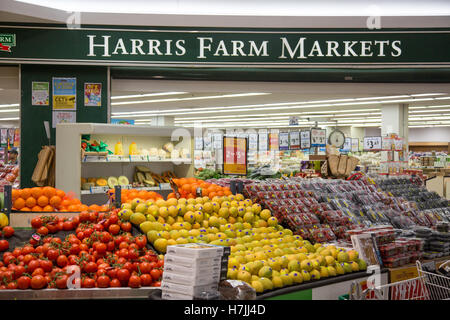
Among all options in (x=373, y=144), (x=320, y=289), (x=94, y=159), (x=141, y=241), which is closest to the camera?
(x=320, y=289)

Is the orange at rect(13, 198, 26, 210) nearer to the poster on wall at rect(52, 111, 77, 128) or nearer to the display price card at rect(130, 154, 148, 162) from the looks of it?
the display price card at rect(130, 154, 148, 162)

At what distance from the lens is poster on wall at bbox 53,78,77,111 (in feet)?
24.9

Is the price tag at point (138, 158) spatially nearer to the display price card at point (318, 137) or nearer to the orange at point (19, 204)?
the orange at point (19, 204)

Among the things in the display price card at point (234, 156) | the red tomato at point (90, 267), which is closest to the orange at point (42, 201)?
the red tomato at point (90, 267)

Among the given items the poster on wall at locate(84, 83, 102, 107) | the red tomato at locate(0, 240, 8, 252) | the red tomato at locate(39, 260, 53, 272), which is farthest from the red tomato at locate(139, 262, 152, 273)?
the poster on wall at locate(84, 83, 102, 107)

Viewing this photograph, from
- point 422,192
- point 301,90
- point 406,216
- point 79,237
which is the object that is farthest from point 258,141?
point 79,237

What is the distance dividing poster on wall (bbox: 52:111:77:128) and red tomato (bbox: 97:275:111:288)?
4.84 metres

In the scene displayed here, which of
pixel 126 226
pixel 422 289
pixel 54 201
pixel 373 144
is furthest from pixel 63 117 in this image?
pixel 373 144

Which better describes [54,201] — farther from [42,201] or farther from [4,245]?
[4,245]

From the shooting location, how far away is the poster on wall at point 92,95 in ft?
25.2

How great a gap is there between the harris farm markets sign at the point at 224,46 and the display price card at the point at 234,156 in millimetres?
2073

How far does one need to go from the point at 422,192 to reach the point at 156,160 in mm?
4210

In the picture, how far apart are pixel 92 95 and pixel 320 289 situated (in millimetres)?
5424

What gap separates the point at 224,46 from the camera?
306 inches
